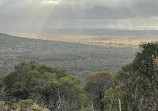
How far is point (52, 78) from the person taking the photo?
22.0m

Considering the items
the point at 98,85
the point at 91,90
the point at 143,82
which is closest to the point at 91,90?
the point at 91,90

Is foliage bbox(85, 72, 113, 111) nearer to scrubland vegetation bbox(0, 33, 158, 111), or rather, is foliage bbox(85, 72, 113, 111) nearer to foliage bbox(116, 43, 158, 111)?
scrubland vegetation bbox(0, 33, 158, 111)

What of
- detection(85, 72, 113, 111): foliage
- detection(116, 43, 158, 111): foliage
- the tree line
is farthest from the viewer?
detection(85, 72, 113, 111): foliage

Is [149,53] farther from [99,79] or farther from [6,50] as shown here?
[6,50]

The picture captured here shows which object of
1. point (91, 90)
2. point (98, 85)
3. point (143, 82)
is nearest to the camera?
point (143, 82)

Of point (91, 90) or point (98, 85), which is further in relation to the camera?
point (91, 90)

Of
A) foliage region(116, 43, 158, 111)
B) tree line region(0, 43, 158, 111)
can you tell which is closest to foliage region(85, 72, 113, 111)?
tree line region(0, 43, 158, 111)

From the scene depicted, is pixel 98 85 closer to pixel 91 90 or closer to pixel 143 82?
pixel 91 90

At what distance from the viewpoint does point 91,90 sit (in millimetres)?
26344

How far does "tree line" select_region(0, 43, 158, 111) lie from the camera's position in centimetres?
1090

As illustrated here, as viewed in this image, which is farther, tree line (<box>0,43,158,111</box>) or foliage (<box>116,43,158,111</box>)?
tree line (<box>0,43,158,111</box>)

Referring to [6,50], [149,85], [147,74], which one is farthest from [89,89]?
[6,50]

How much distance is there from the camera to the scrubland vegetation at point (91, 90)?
35.8 ft

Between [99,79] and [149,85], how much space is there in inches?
582
